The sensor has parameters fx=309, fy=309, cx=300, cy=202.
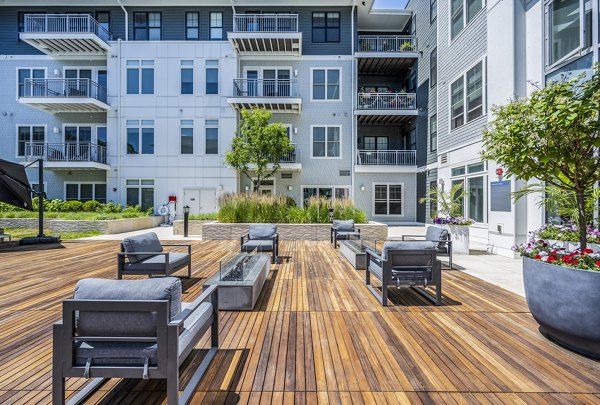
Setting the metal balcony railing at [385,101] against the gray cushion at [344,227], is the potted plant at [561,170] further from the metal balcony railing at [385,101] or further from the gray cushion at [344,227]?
the metal balcony railing at [385,101]

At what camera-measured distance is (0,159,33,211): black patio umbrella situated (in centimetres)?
853

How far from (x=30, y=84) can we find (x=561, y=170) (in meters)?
22.1

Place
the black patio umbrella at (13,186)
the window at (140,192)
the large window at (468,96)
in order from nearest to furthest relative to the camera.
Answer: the black patio umbrella at (13,186), the large window at (468,96), the window at (140,192)

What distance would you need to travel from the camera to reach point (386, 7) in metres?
17.3

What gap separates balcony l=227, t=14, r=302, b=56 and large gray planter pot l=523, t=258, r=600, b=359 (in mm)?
15658

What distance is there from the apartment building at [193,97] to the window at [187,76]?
0.18 feet

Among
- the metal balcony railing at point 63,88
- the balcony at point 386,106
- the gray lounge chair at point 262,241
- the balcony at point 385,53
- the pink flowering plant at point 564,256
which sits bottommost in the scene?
the gray lounge chair at point 262,241

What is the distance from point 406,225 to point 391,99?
22.3 ft

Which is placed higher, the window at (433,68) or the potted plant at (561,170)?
the window at (433,68)

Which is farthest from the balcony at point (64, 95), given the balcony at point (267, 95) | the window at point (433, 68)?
the window at point (433, 68)

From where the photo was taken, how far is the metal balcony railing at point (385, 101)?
16344mm

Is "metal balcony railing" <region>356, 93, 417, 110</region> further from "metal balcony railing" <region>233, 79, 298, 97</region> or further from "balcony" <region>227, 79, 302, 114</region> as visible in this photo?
"metal balcony railing" <region>233, 79, 298, 97</region>

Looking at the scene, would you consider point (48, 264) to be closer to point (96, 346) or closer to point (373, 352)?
point (96, 346)

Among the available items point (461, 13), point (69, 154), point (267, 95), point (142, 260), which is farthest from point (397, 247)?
point (69, 154)
